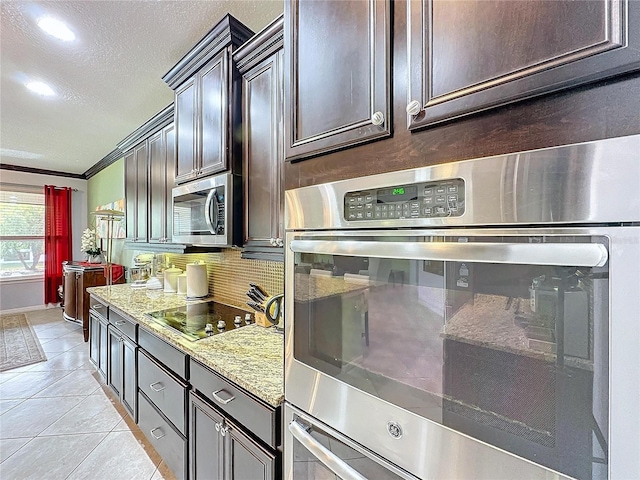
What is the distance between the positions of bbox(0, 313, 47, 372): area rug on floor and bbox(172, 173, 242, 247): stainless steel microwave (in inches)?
132

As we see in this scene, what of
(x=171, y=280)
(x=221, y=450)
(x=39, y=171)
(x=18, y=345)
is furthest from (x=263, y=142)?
(x=39, y=171)

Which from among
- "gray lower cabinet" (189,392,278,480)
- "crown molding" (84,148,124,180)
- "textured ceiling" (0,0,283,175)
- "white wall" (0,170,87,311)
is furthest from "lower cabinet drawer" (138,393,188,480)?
"white wall" (0,170,87,311)

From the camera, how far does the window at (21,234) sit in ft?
17.5

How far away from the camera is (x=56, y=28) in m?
1.81

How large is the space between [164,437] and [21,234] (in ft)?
20.0

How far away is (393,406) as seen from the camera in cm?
72

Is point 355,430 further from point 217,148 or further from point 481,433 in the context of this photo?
point 217,148

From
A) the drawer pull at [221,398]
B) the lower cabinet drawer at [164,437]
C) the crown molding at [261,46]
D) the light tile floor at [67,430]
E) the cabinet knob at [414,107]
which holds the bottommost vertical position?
the light tile floor at [67,430]

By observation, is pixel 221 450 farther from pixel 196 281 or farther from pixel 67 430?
pixel 67 430

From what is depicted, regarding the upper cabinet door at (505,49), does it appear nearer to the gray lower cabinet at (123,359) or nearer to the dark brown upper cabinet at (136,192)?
the gray lower cabinet at (123,359)

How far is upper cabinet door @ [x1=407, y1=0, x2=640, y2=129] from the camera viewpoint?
47 centimetres

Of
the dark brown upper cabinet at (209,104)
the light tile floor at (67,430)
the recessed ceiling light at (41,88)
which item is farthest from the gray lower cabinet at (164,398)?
the recessed ceiling light at (41,88)

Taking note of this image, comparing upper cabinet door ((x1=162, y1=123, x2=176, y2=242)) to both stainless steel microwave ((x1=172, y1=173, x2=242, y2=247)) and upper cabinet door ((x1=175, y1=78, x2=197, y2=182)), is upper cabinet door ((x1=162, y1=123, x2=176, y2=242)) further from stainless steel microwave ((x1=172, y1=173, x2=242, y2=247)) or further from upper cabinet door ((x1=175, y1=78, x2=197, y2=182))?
stainless steel microwave ((x1=172, y1=173, x2=242, y2=247))

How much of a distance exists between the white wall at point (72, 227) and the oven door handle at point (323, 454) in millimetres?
7051
